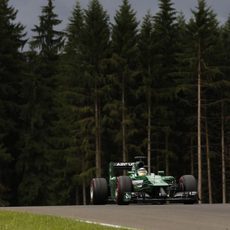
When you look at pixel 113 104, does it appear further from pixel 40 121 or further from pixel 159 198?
pixel 159 198

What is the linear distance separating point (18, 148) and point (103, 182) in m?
38.6

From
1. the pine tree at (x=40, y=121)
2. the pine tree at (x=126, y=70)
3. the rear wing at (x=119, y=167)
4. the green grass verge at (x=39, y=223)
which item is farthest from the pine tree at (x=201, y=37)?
the green grass verge at (x=39, y=223)

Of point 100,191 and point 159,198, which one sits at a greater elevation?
point 100,191

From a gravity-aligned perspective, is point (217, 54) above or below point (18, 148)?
above

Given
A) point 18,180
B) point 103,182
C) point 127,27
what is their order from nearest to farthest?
1. point 103,182
2. point 127,27
3. point 18,180

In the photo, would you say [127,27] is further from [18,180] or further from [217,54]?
[18,180]

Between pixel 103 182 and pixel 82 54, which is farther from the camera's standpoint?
pixel 82 54

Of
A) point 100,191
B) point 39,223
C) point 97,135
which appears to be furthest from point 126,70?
point 39,223

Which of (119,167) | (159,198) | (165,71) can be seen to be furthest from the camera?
(165,71)

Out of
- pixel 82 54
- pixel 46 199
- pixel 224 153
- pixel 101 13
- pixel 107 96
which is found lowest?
pixel 46 199

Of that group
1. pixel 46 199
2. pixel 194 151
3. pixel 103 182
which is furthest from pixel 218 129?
pixel 103 182

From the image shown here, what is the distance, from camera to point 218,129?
209 feet

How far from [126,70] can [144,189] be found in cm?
3337

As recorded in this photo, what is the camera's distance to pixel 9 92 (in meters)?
63.9
